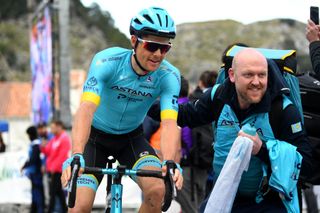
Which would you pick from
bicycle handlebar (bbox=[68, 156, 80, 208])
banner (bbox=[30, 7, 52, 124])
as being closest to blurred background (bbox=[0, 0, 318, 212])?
banner (bbox=[30, 7, 52, 124])

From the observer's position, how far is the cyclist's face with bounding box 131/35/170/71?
5328mm

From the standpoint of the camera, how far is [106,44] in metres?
125

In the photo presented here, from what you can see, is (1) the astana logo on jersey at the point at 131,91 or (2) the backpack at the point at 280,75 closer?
(2) the backpack at the point at 280,75

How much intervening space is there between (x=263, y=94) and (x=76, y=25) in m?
130

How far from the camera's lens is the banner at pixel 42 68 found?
60.3ft

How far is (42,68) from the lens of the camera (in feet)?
67.6

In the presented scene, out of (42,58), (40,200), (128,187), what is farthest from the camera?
(42,58)

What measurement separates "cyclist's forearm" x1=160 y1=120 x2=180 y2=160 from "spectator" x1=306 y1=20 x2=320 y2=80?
129 cm

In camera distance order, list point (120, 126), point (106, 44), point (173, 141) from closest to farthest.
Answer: point (173, 141), point (120, 126), point (106, 44)

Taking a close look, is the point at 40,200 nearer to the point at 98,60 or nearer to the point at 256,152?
the point at 98,60

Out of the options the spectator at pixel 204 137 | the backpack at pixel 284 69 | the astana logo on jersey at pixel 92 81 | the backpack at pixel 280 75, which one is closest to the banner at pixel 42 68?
the spectator at pixel 204 137

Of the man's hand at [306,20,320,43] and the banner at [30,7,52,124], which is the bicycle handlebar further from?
the banner at [30,7,52,124]

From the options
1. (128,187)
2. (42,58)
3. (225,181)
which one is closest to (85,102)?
(225,181)

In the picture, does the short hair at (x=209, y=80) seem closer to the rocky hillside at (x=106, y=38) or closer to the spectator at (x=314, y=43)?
the spectator at (x=314, y=43)
